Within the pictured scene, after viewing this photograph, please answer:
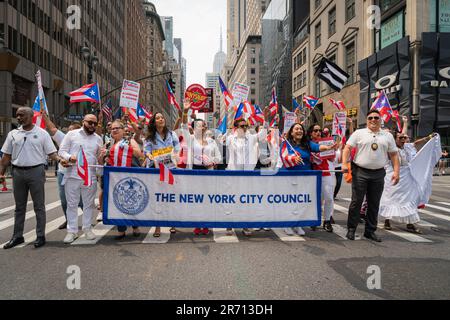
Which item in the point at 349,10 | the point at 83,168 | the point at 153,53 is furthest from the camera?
the point at 153,53

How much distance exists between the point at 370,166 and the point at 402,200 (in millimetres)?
1601

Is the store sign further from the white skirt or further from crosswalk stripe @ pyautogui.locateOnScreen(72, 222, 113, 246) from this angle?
crosswalk stripe @ pyautogui.locateOnScreen(72, 222, 113, 246)

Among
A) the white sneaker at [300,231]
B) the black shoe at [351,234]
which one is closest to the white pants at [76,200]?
the white sneaker at [300,231]

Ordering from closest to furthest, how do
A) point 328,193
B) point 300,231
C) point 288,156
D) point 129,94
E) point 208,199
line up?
point 208,199 < point 288,156 < point 300,231 < point 328,193 < point 129,94

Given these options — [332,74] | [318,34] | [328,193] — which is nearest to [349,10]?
[318,34]

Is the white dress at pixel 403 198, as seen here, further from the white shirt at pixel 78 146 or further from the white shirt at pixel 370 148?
the white shirt at pixel 78 146

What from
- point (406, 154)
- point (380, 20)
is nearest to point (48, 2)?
point (380, 20)

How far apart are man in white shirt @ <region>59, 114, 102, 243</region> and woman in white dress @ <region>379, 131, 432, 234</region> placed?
5.57 metres

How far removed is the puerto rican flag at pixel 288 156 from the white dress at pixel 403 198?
88.9 inches

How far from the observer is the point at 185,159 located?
672cm

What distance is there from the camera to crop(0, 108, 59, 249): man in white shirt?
208 inches

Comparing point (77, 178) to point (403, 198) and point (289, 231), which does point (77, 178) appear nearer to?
point (289, 231)

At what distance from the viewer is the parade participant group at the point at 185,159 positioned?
5.39 meters

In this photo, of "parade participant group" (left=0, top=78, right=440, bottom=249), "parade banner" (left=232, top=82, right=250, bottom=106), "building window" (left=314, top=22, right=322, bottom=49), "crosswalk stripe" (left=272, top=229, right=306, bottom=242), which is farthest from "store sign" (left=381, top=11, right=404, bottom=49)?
"crosswalk stripe" (left=272, top=229, right=306, bottom=242)
